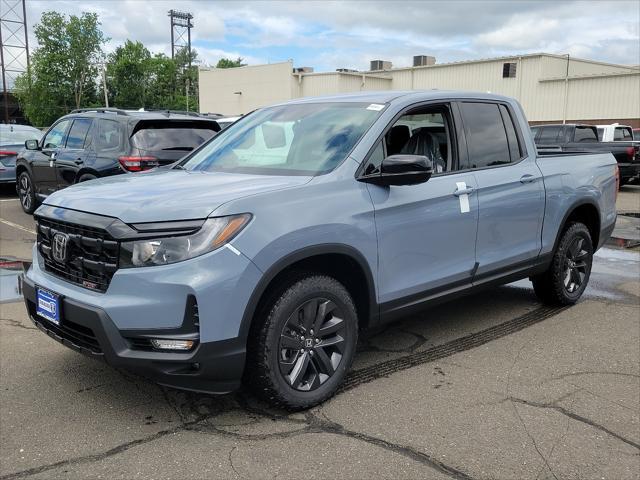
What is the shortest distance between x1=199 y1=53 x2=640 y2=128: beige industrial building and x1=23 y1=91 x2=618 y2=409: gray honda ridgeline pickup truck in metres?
22.3

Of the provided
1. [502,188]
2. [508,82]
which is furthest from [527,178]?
[508,82]

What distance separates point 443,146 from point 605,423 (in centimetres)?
214

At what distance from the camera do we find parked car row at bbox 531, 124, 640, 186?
1661 cm

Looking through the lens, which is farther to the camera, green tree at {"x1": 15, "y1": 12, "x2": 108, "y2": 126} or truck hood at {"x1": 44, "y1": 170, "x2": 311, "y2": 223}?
green tree at {"x1": 15, "y1": 12, "x2": 108, "y2": 126}

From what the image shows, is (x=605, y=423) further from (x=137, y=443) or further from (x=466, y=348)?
(x=137, y=443)

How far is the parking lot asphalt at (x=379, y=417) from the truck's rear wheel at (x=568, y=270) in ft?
2.02

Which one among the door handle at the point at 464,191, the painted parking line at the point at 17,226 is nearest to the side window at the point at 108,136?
the painted parking line at the point at 17,226

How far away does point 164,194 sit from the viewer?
333 cm

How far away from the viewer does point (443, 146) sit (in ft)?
14.9

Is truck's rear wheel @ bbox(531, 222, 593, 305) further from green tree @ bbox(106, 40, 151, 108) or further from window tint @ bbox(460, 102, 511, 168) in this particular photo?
green tree @ bbox(106, 40, 151, 108)

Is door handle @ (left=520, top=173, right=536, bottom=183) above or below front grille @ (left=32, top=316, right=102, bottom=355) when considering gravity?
above

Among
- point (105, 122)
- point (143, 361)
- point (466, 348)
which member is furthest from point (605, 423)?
point (105, 122)

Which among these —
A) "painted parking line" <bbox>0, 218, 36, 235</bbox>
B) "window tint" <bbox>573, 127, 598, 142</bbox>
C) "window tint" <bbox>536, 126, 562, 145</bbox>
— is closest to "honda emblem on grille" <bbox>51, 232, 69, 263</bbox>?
"painted parking line" <bbox>0, 218, 36, 235</bbox>

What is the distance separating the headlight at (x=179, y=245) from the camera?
3029mm
